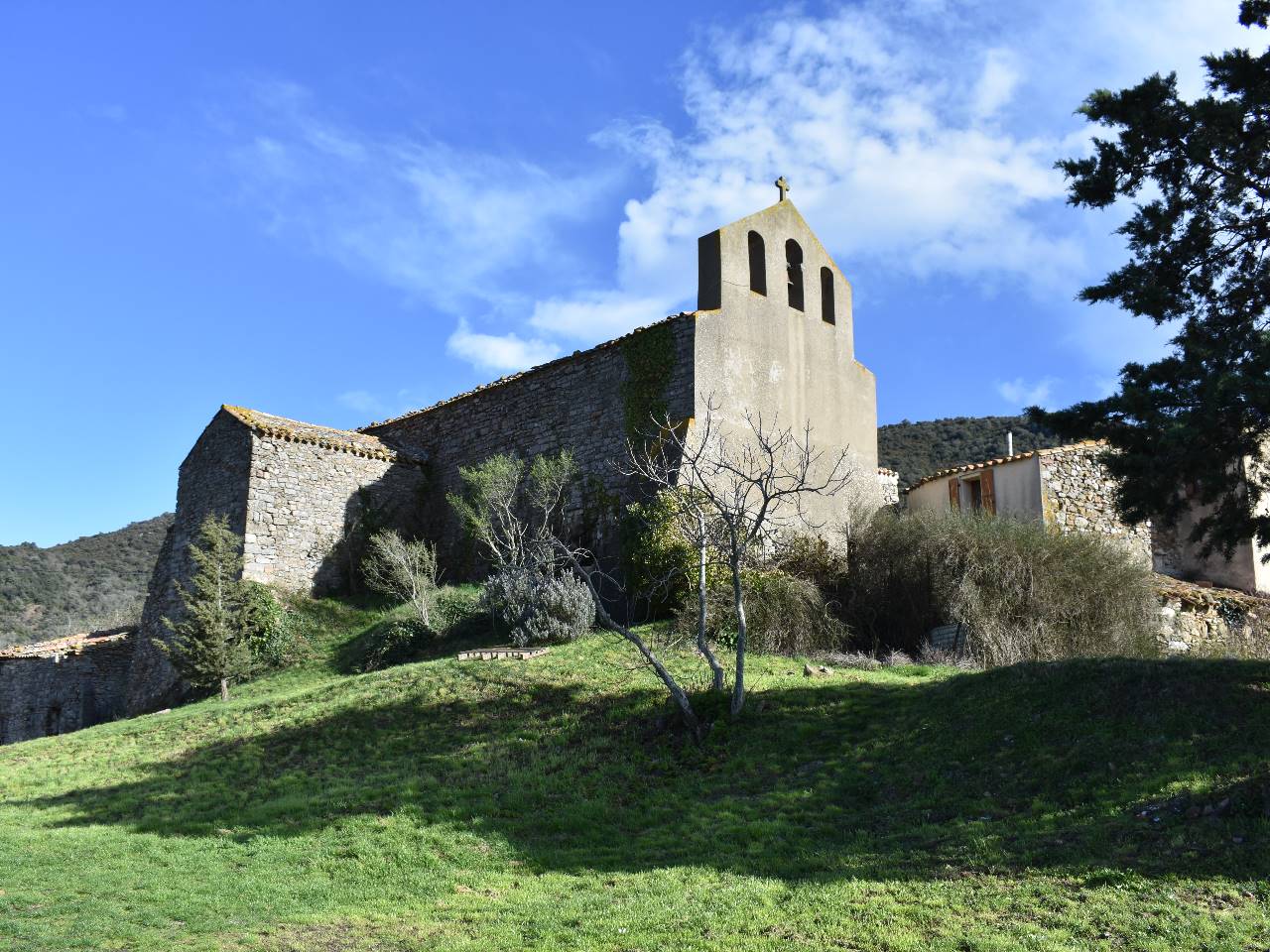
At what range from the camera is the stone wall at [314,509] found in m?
23.4

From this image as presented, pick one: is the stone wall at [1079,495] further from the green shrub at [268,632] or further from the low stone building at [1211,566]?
the green shrub at [268,632]

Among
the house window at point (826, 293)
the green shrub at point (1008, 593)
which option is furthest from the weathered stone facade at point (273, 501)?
the green shrub at point (1008, 593)

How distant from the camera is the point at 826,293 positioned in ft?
77.4

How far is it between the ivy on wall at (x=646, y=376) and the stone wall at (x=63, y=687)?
13229 millimetres

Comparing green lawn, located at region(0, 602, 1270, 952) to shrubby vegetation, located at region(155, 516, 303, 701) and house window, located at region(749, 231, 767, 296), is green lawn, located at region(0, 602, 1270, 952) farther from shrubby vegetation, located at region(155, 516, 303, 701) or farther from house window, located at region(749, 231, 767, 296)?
house window, located at region(749, 231, 767, 296)

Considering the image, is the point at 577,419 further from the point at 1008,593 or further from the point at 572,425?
the point at 1008,593

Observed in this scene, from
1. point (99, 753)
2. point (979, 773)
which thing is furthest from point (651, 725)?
point (99, 753)

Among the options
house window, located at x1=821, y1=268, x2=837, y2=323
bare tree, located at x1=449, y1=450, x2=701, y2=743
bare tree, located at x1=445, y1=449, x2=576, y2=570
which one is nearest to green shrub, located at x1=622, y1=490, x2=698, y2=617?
bare tree, located at x1=449, y1=450, x2=701, y2=743

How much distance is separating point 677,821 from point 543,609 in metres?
8.01

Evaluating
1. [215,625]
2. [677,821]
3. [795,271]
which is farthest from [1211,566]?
[215,625]

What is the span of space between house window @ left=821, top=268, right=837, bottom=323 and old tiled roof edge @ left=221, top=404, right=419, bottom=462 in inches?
393

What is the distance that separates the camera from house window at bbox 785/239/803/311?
899 inches

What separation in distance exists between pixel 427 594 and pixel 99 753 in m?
7.10

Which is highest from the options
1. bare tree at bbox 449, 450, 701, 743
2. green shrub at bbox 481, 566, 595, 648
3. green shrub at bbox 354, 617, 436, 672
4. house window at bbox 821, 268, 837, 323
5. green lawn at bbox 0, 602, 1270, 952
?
house window at bbox 821, 268, 837, 323
